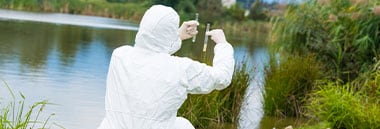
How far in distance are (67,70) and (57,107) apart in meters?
3.61

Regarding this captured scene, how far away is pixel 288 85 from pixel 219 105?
1284 millimetres

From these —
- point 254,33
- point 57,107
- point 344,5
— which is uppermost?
point 344,5

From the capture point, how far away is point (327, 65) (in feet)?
32.5

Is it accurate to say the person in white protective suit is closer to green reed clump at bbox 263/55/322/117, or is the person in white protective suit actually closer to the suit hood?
the suit hood

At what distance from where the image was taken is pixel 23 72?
33.9 ft

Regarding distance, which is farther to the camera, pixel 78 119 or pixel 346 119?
pixel 78 119

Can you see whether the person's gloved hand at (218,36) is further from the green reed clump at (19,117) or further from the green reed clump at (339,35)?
the green reed clump at (339,35)

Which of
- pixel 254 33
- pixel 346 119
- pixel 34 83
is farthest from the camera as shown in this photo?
pixel 254 33

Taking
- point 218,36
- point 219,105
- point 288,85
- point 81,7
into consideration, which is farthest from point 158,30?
point 81,7

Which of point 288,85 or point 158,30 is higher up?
point 158,30

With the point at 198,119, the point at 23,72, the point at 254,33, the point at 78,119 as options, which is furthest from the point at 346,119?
the point at 254,33

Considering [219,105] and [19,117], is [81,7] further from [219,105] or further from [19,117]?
[19,117]

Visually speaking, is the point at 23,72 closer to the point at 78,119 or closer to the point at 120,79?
the point at 78,119

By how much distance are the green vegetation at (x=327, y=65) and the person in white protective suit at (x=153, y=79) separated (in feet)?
11.1
